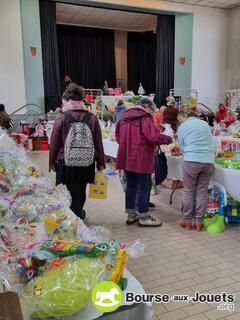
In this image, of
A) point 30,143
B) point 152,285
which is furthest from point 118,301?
point 30,143

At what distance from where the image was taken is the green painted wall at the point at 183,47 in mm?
9891

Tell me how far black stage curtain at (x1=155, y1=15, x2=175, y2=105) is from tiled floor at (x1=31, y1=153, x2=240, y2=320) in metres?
7.35

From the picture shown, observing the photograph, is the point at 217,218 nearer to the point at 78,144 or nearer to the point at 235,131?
the point at 78,144

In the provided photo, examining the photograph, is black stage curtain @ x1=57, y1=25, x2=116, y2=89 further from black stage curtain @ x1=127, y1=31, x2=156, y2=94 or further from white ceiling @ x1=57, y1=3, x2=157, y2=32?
black stage curtain @ x1=127, y1=31, x2=156, y2=94

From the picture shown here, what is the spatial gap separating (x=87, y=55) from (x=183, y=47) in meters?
3.80

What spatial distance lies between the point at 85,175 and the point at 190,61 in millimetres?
8330

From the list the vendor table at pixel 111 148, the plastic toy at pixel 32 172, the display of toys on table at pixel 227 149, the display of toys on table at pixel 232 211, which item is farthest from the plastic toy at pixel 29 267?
the vendor table at pixel 111 148

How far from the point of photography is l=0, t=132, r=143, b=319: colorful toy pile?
1096 mm

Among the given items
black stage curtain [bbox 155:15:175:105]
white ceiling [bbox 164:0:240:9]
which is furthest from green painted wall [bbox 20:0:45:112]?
white ceiling [bbox 164:0:240:9]

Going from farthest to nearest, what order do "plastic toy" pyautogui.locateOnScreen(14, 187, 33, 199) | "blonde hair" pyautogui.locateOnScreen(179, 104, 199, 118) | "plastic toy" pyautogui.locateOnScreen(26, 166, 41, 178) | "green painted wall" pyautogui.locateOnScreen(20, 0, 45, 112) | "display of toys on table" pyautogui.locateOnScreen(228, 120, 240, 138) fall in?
"green painted wall" pyautogui.locateOnScreen(20, 0, 45, 112)
"display of toys on table" pyautogui.locateOnScreen(228, 120, 240, 138)
"blonde hair" pyautogui.locateOnScreen(179, 104, 199, 118)
"plastic toy" pyautogui.locateOnScreen(26, 166, 41, 178)
"plastic toy" pyautogui.locateOnScreen(14, 187, 33, 199)

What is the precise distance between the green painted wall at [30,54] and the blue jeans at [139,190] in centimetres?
608

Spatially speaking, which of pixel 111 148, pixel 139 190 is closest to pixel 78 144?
pixel 139 190

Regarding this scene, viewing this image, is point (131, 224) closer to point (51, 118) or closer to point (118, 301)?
point (118, 301)

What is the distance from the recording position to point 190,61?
33.3 feet
